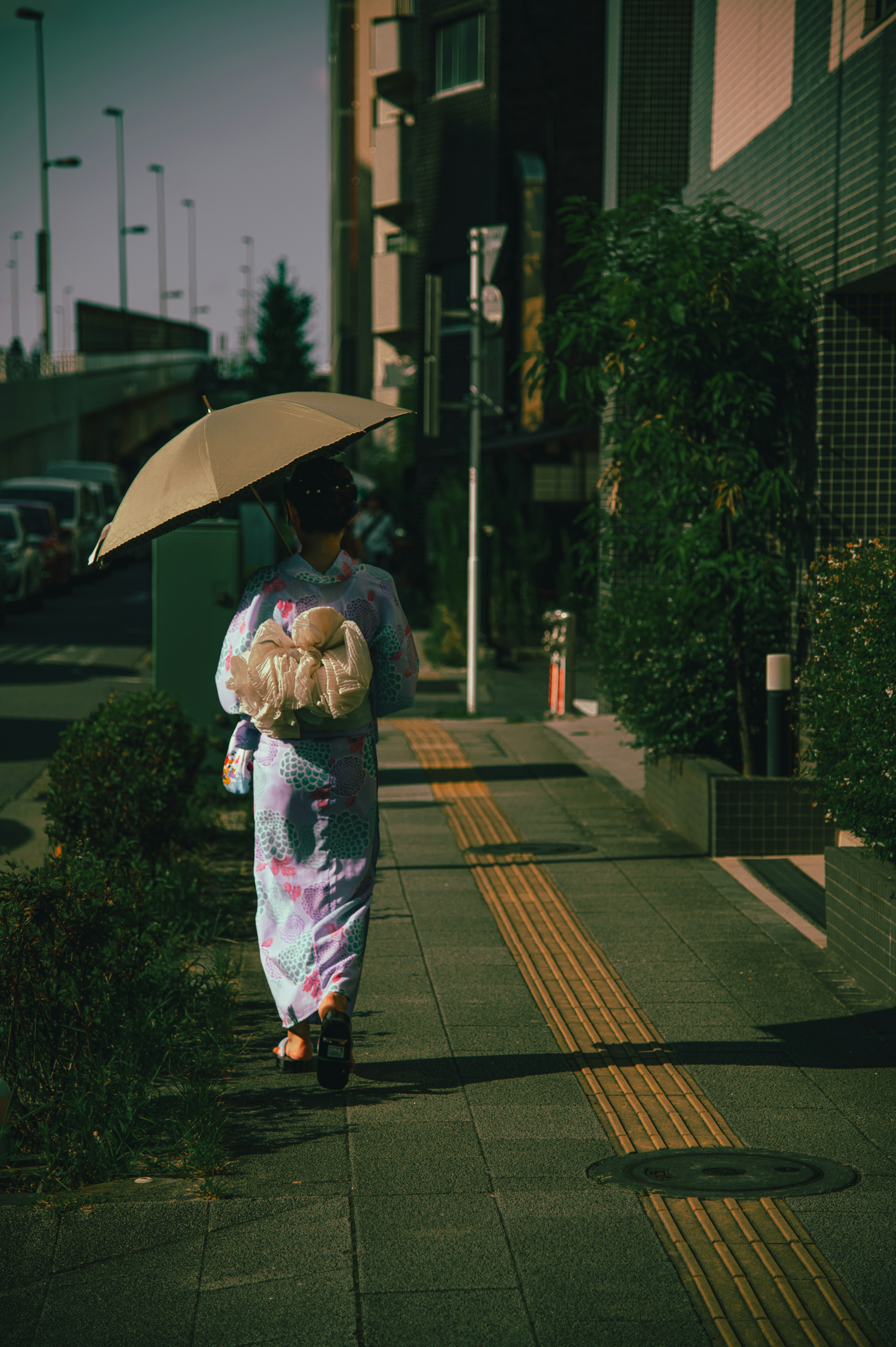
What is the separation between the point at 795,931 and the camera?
21.7 ft

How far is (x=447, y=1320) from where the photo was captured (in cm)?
316

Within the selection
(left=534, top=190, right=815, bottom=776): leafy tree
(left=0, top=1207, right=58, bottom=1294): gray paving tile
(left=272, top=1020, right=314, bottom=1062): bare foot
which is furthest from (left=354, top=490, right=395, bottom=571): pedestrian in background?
(left=0, top=1207, right=58, bottom=1294): gray paving tile

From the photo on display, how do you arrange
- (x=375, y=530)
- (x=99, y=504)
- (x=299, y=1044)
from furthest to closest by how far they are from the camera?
1. (x=99, y=504)
2. (x=375, y=530)
3. (x=299, y=1044)

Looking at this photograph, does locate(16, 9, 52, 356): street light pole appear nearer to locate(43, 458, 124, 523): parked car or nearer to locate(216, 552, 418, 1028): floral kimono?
locate(43, 458, 124, 523): parked car

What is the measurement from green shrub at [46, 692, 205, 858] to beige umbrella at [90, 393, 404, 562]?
3.04m

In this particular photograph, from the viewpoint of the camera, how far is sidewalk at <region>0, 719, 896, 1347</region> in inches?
126

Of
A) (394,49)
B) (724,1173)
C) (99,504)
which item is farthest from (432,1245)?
(99,504)

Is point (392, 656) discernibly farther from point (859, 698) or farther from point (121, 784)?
point (121, 784)

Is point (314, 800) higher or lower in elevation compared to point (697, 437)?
lower

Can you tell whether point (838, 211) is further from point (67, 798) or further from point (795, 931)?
point (67, 798)

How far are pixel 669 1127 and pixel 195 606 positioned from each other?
615 cm

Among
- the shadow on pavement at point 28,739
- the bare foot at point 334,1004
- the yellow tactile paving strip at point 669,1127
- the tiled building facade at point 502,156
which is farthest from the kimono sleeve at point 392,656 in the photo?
the tiled building facade at point 502,156

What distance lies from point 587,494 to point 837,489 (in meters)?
10.8

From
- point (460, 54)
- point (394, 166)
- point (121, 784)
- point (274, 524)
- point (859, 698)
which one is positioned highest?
point (394, 166)
